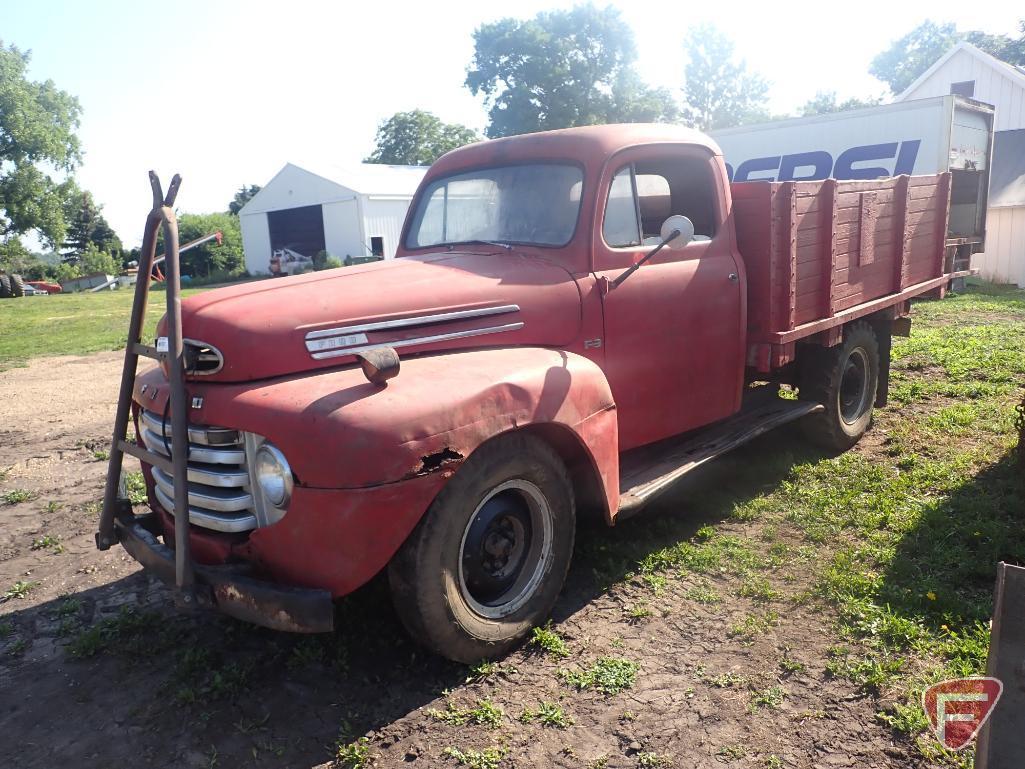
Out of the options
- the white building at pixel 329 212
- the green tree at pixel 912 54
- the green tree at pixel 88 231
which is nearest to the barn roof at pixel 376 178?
the white building at pixel 329 212

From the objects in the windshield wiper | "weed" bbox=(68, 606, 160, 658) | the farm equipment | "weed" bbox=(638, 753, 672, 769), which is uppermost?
the windshield wiper

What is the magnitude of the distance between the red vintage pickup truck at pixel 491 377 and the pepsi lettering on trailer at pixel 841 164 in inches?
358

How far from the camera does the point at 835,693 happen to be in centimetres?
305

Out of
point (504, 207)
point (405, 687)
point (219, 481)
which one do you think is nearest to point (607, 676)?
point (405, 687)

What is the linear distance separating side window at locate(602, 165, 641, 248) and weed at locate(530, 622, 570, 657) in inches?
77.6

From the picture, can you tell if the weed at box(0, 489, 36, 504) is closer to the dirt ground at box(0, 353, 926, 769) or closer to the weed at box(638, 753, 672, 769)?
the dirt ground at box(0, 353, 926, 769)

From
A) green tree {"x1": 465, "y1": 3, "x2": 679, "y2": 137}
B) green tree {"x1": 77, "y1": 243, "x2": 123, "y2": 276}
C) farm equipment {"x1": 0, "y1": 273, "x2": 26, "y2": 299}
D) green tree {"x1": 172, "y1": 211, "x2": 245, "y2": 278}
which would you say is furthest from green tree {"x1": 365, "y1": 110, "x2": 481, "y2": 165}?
farm equipment {"x1": 0, "y1": 273, "x2": 26, "y2": 299}

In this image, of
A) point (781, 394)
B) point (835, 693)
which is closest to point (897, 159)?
point (781, 394)

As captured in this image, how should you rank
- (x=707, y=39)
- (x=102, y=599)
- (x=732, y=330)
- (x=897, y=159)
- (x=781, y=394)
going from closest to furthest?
(x=102, y=599), (x=732, y=330), (x=781, y=394), (x=897, y=159), (x=707, y=39)

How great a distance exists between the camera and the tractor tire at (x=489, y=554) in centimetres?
299

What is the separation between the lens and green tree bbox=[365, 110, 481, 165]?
54.4 m

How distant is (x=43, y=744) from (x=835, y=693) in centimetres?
300

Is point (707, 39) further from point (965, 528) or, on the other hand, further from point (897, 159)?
point (965, 528)

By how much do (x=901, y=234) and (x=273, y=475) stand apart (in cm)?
517
